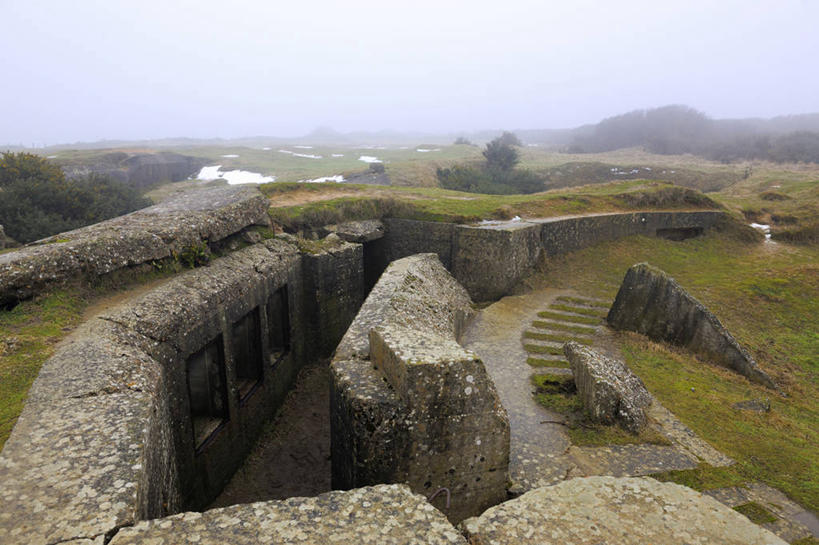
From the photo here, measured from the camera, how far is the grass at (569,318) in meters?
12.6

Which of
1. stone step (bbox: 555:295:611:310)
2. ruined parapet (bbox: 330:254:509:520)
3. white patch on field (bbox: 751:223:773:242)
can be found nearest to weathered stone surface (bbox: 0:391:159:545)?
ruined parapet (bbox: 330:254:509:520)

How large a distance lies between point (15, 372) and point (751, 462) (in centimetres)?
964

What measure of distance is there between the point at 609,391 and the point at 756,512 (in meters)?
2.37

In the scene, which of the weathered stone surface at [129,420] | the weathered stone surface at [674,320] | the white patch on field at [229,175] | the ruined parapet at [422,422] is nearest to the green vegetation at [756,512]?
the ruined parapet at [422,422]

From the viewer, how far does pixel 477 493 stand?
583 centimetres

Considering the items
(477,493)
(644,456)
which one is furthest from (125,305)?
(644,456)

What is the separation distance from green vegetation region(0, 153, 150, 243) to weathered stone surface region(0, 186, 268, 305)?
36.0 feet

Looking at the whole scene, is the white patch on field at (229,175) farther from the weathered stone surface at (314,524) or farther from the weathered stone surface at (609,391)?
the weathered stone surface at (314,524)

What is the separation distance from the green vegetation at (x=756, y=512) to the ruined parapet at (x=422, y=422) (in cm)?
296

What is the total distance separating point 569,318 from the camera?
12.8 metres

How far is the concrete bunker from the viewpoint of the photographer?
3412 mm

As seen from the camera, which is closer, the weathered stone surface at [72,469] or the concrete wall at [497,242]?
the weathered stone surface at [72,469]

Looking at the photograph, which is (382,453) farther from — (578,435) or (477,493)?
(578,435)

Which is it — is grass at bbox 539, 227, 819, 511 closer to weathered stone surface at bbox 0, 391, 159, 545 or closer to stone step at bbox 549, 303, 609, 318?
stone step at bbox 549, 303, 609, 318
